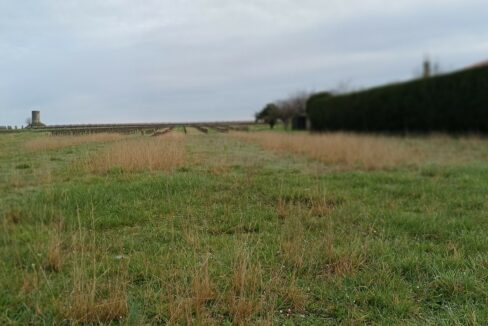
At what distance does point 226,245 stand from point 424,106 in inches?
687

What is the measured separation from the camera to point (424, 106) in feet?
60.7

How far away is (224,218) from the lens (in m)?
4.61

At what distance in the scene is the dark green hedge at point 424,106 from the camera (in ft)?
51.1

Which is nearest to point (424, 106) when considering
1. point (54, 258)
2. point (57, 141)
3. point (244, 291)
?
point (57, 141)

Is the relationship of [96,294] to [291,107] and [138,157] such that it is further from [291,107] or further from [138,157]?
[291,107]

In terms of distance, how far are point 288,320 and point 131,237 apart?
202 centimetres

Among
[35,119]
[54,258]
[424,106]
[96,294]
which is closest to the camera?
[96,294]

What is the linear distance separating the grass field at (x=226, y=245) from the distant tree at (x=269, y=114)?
49802 mm

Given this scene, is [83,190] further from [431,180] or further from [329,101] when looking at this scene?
[329,101]

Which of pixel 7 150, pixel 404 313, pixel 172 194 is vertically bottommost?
pixel 404 313

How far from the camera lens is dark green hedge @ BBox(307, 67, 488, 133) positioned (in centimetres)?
1556

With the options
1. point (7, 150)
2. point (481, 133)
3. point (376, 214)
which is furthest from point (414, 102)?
point (7, 150)

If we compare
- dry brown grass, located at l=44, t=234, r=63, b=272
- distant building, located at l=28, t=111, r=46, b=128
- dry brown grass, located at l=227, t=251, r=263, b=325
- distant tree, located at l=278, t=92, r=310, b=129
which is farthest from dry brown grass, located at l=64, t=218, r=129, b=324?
distant tree, located at l=278, t=92, r=310, b=129

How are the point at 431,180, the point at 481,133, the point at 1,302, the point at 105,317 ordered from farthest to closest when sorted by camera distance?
the point at 481,133 < the point at 431,180 < the point at 1,302 < the point at 105,317
